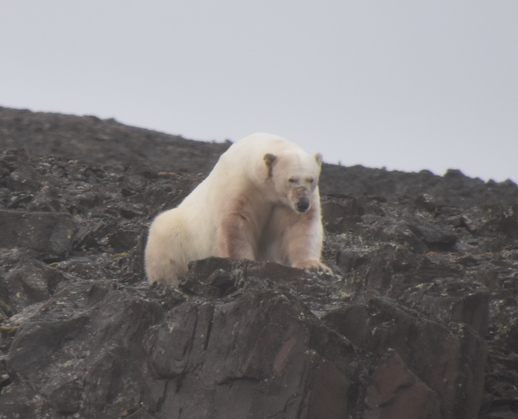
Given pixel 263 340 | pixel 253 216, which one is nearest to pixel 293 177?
pixel 253 216

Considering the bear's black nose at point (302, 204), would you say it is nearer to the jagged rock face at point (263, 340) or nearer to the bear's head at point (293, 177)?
the bear's head at point (293, 177)

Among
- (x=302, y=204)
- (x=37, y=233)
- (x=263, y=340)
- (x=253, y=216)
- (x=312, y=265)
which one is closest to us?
(x=263, y=340)

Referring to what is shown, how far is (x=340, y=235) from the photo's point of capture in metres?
15.3

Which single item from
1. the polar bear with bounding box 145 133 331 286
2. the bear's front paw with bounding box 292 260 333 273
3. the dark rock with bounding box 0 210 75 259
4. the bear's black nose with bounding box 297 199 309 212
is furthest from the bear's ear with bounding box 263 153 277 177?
the dark rock with bounding box 0 210 75 259

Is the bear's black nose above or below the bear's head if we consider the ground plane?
below

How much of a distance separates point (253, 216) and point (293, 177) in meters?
→ 0.65

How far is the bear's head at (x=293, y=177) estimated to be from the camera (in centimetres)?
1062

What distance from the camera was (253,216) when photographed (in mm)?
10969

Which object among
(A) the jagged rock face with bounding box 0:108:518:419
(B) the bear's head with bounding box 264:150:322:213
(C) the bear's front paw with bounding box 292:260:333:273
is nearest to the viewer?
(A) the jagged rock face with bounding box 0:108:518:419

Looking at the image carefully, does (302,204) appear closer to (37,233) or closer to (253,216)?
(253,216)

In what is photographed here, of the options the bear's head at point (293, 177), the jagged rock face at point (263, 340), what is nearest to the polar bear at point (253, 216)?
the bear's head at point (293, 177)

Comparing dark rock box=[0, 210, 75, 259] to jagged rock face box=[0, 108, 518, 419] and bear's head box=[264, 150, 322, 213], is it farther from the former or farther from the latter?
bear's head box=[264, 150, 322, 213]

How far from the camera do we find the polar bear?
10.8 meters

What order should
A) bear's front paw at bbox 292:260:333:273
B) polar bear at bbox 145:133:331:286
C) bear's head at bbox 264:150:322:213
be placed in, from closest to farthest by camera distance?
bear's front paw at bbox 292:260:333:273 → bear's head at bbox 264:150:322:213 → polar bear at bbox 145:133:331:286
